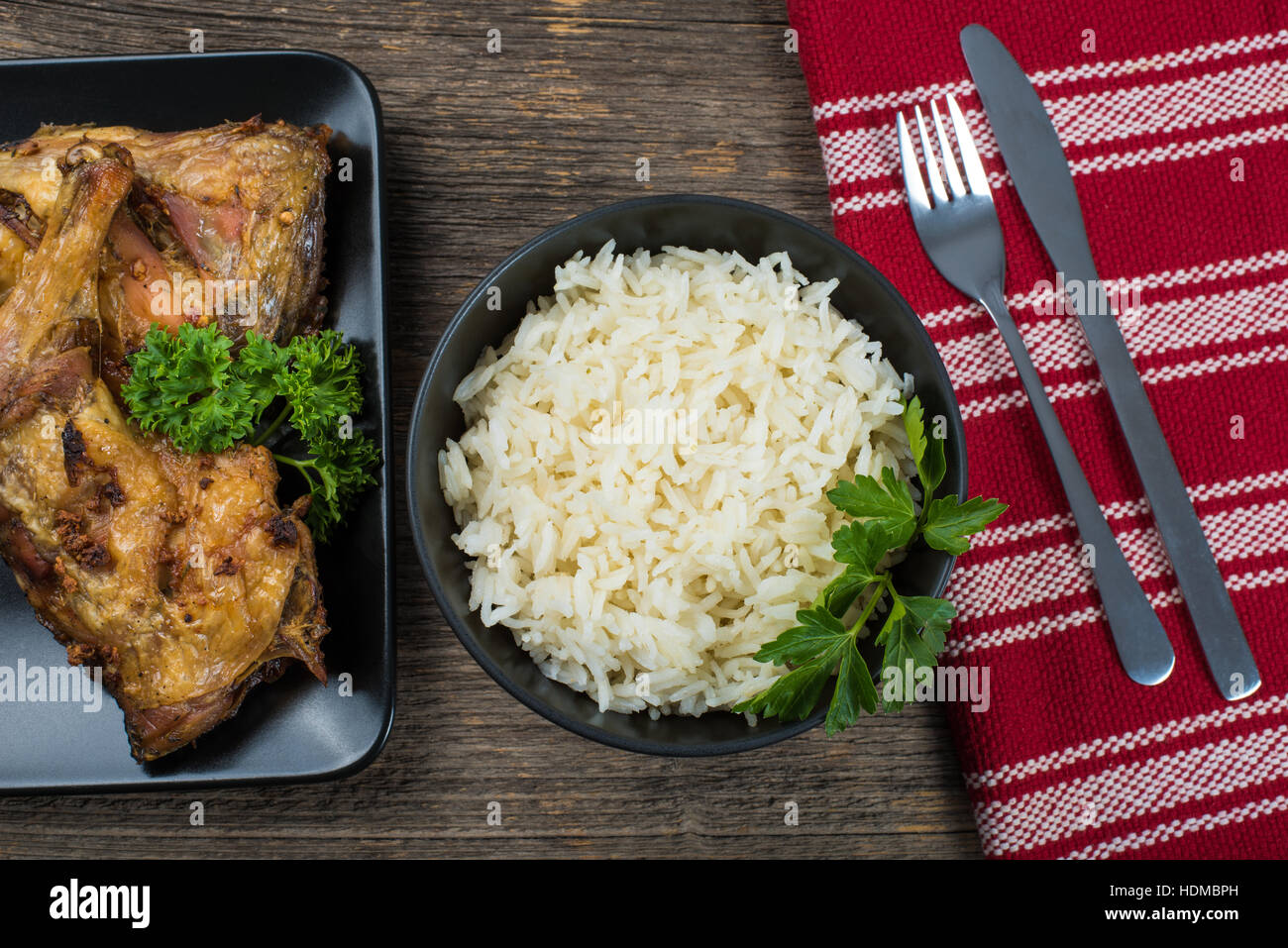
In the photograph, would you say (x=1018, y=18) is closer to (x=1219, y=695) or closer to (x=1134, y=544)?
(x=1134, y=544)

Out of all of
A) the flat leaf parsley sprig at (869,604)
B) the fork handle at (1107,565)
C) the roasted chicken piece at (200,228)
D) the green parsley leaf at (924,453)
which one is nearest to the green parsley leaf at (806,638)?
the flat leaf parsley sprig at (869,604)

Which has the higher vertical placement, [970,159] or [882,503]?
[970,159]

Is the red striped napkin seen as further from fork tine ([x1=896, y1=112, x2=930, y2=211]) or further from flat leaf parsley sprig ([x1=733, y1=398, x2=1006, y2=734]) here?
flat leaf parsley sprig ([x1=733, y1=398, x2=1006, y2=734])

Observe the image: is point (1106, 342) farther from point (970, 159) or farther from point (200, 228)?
point (200, 228)

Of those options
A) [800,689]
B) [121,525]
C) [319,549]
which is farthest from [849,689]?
[121,525]

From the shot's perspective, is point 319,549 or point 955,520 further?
point 319,549
